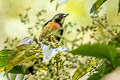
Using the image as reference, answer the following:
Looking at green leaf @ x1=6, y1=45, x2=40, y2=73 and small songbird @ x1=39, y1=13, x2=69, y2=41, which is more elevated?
small songbird @ x1=39, y1=13, x2=69, y2=41

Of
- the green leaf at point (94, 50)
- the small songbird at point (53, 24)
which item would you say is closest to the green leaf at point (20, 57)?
the small songbird at point (53, 24)

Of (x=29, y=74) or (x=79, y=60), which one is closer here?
(x=79, y=60)

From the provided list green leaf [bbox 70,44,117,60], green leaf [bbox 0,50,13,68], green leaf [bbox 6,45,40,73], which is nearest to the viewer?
green leaf [bbox 70,44,117,60]

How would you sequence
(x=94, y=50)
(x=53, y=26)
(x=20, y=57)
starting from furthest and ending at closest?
(x=53, y=26)
(x=20, y=57)
(x=94, y=50)

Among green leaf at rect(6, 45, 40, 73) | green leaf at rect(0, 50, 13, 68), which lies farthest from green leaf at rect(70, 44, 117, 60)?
green leaf at rect(0, 50, 13, 68)

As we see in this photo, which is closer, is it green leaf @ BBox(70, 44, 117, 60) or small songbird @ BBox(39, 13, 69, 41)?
green leaf @ BBox(70, 44, 117, 60)

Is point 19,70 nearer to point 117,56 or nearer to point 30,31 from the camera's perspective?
point 30,31

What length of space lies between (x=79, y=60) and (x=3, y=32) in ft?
7.67

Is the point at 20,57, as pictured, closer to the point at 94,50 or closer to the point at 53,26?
the point at 53,26

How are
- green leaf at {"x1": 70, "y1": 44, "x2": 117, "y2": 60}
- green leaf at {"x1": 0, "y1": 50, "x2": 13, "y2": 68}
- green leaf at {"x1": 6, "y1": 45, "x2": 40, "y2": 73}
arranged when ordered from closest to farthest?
green leaf at {"x1": 70, "y1": 44, "x2": 117, "y2": 60} → green leaf at {"x1": 6, "y1": 45, "x2": 40, "y2": 73} → green leaf at {"x1": 0, "y1": 50, "x2": 13, "y2": 68}

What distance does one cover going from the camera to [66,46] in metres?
0.73

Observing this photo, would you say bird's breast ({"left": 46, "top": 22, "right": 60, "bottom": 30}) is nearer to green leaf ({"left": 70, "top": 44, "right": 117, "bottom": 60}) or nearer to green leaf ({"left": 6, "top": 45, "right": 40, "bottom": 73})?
green leaf ({"left": 6, "top": 45, "right": 40, "bottom": 73})

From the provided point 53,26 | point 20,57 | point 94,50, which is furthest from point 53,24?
point 94,50

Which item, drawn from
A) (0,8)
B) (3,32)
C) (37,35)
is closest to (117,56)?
(37,35)
